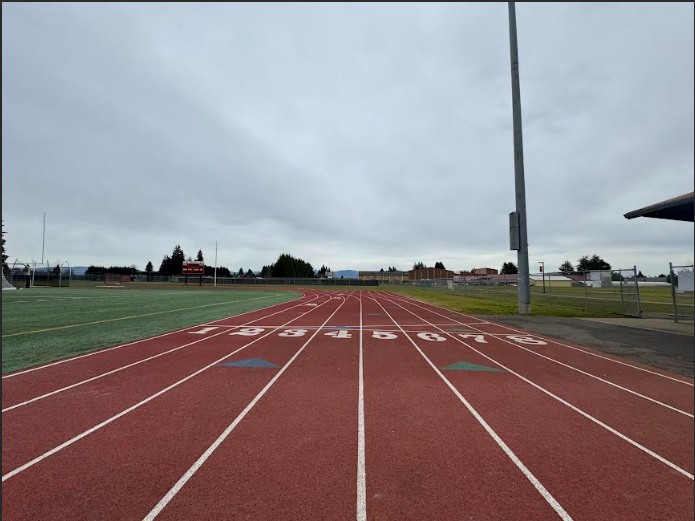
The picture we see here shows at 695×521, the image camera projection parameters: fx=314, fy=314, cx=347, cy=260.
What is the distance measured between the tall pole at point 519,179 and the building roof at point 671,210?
5.37 meters

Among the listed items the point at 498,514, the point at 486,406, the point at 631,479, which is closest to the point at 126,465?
the point at 498,514

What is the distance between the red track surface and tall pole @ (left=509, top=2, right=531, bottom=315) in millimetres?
8922

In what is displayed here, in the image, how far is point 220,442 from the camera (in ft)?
11.3

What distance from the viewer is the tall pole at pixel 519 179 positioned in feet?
49.3

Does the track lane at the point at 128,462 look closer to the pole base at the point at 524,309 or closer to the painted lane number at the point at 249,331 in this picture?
the painted lane number at the point at 249,331

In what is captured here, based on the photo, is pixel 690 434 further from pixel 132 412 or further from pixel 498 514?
pixel 132 412

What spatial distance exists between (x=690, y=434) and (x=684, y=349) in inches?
229

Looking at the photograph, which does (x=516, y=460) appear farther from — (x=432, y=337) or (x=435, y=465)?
(x=432, y=337)

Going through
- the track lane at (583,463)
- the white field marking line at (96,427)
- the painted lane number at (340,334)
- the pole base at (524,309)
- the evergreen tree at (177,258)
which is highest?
the evergreen tree at (177,258)

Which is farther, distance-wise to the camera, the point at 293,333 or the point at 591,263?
the point at 591,263

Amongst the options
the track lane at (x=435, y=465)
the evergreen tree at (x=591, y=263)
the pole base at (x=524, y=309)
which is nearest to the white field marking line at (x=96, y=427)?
the track lane at (x=435, y=465)

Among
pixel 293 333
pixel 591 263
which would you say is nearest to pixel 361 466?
pixel 293 333

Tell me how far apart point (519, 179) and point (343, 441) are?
52.8 feet

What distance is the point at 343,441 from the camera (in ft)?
11.4
